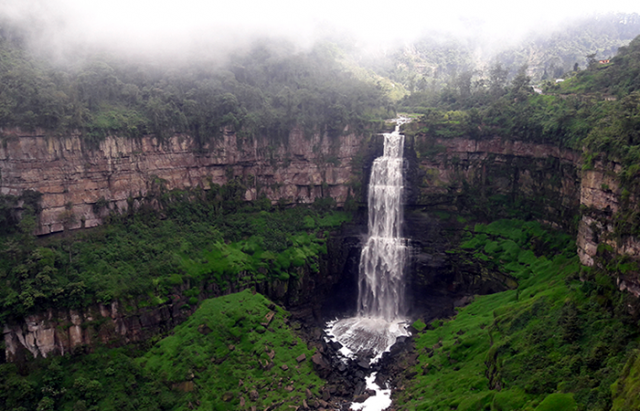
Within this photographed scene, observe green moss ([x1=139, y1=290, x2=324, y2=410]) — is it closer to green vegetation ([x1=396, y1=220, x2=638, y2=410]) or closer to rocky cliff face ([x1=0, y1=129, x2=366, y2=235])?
green vegetation ([x1=396, y1=220, x2=638, y2=410])

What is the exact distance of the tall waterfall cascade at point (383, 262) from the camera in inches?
1551

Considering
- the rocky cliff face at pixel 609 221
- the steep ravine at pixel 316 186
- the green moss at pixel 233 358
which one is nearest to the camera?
the rocky cliff face at pixel 609 221

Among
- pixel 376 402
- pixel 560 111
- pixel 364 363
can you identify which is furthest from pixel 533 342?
pixel 560 111

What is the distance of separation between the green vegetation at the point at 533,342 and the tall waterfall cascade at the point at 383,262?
5.30 metres

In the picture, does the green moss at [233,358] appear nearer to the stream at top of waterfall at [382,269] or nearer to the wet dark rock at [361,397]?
the wet dark rock at [361,397]

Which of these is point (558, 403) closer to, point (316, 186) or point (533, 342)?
point (533, 342)

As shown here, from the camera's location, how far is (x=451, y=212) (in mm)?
44125

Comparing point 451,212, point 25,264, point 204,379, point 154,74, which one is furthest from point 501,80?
point 25,264

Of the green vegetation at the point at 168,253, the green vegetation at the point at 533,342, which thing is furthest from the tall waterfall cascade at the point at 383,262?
the green vegetation at the point at 533,342

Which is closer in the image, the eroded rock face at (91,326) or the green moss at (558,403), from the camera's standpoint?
the green moss at (558,403)

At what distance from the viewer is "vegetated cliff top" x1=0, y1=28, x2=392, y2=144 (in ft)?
114

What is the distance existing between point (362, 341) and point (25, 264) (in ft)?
79.9

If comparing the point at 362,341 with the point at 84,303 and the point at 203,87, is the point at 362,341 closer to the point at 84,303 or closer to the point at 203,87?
the point at 84,303

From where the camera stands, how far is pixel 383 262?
4312 centimetres
